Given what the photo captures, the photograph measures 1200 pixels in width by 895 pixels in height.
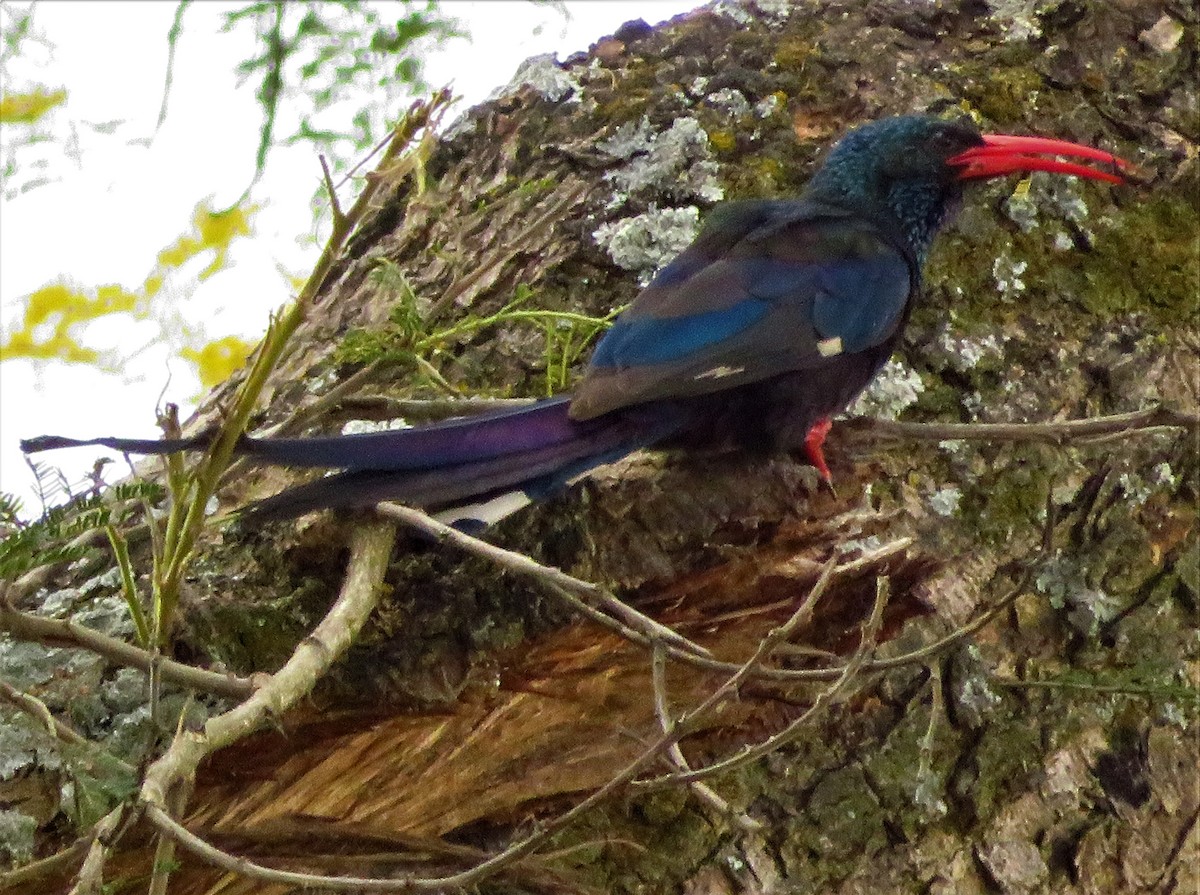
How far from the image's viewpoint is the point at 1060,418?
2.31m

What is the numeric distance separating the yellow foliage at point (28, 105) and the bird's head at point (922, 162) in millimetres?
1549

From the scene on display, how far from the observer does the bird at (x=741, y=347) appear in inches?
74.9

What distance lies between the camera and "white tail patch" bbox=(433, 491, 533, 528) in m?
1.95

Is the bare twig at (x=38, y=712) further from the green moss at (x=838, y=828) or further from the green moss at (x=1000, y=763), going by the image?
the green moss at (x=1000, y=763)

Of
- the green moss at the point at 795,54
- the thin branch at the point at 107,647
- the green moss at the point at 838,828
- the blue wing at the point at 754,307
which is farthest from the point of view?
the green moss at the point at 795,54

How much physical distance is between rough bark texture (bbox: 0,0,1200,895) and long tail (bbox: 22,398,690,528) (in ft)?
0.19

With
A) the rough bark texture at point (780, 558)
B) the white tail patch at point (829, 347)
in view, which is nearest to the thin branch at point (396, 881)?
the rough bark texture at point (780, 558)

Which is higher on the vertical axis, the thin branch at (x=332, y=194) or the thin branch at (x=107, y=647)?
the thin branch at (x=332, y=194)

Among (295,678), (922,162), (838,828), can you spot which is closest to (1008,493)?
(838,828)

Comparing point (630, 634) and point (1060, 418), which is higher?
point (630, 634)

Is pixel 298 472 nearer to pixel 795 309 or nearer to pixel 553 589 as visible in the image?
pixel 553 589

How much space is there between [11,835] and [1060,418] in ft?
5.88

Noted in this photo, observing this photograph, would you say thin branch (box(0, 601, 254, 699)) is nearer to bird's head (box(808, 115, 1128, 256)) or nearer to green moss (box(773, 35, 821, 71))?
bird's head (box(808, 115, 1128, 256))

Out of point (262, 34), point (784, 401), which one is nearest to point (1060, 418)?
point (784, 401)
